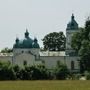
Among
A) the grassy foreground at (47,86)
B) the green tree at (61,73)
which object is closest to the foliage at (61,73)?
the green tree at (61,73)

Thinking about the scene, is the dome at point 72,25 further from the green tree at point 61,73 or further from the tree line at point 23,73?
the tree line at point 23,73

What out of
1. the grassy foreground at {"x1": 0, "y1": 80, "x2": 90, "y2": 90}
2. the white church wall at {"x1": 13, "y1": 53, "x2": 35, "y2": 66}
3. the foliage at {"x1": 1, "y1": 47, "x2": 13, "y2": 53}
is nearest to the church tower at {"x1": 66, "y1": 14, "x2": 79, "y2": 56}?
the white church wall at {"x1": 13, "y1": 53, "x2": 35, "y2": 66}

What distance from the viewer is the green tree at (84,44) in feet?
332

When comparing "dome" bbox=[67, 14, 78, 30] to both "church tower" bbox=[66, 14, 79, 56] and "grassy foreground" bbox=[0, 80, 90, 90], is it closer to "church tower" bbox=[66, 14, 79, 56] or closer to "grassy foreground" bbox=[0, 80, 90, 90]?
"church tower" bbox=[66, 14, 79, 56]

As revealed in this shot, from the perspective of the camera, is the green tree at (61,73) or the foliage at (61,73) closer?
the green tree at (61,73)

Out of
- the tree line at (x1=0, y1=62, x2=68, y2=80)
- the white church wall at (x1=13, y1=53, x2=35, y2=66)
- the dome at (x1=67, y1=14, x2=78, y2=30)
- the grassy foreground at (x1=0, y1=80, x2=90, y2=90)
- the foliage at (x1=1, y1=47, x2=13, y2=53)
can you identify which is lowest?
the grassy foreground at (x1=0, y1=80, x2=90, y2=90)

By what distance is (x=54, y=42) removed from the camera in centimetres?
14362

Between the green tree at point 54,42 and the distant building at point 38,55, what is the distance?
15172 mm

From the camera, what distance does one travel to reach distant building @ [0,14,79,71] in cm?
12150

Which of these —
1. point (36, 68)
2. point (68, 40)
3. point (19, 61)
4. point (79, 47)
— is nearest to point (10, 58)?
point (19, 61)

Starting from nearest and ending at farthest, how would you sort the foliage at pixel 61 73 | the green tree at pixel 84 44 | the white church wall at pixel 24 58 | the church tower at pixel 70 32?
the foliage at pixel 61 73 < the green tree at pixel 84 44 < the white church wall at pixel 24 58 < the church tower at pixel 70 32

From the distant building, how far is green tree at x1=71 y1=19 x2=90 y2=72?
44.9 feet

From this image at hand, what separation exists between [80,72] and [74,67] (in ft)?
22.8

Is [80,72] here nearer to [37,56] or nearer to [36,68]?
[37,56]
